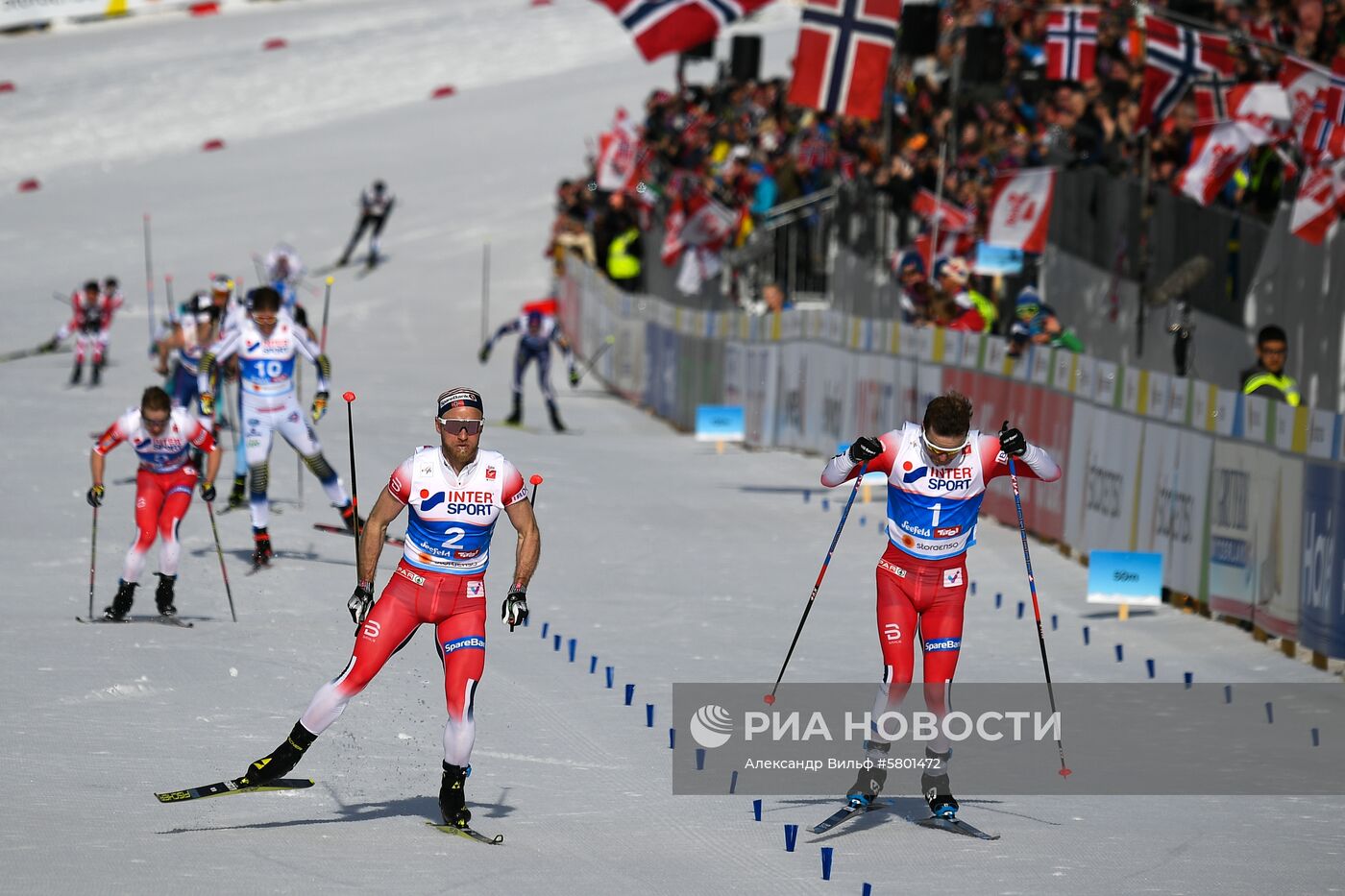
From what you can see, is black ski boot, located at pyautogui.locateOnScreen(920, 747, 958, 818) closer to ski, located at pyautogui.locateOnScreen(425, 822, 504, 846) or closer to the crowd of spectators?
ski, located at pyautogui.locateOnScreen(425, 822, 504, 846)

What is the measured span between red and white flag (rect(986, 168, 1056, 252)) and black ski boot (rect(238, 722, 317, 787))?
13.4m

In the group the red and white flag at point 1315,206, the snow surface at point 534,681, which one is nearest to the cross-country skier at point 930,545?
the snow surface at point 534,681

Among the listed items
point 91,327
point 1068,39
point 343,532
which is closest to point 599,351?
point 91,327

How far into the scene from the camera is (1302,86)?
17.2 m

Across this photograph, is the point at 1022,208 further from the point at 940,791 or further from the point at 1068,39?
the point at 940,791

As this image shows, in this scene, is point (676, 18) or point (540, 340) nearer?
point (540, 340)

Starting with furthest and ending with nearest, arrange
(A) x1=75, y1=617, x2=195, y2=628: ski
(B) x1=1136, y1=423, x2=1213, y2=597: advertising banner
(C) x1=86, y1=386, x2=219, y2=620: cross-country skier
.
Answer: (B) x1=1136, y1=423, x2=1213, y2=597: advertising banner → (A) x1=75, y1=617, x2=195, y2=628: ski → (C) x1=86, y1=386, x2=219, y2=620: cross-country skier

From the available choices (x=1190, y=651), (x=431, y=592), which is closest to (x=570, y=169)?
(x=1190, y=651)

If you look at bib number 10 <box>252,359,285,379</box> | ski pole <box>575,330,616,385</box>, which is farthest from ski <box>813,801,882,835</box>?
ski pole <box>575,330,616,385</box>

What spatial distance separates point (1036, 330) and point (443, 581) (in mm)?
11063

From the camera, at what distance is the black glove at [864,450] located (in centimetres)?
944

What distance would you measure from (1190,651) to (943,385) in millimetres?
7167

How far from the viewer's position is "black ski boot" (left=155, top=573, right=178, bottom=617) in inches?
569

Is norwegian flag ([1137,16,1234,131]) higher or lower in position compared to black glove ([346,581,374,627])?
higher
